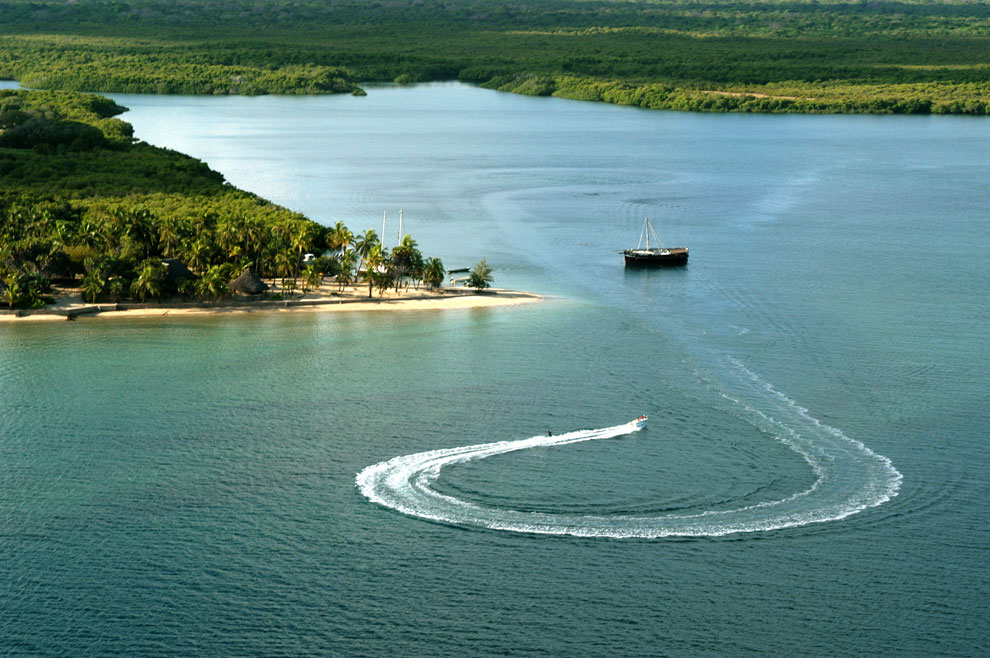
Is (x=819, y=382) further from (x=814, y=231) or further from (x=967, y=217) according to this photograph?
(x=967, y=217)

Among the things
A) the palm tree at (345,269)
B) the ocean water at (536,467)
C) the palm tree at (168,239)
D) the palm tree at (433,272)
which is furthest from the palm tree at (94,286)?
the palm tree at (433,272)

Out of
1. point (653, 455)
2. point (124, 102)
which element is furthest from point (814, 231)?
point (124, 102)

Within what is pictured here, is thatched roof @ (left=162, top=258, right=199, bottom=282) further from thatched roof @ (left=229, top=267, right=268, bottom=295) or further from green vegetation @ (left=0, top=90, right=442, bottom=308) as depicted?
thatched roof @ (left=229, top=267, right=268, bottom=295)

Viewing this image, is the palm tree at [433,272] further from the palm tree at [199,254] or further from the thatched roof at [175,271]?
the thatched roof at [175,271]

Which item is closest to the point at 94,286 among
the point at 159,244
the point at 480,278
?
the point at 159,244

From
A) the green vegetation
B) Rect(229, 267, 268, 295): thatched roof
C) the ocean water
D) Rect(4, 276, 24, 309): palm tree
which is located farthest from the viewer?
Rect(229, 267, 268, 295): thatched roof

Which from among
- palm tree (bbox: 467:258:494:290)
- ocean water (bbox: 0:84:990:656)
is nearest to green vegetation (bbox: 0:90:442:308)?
palm tree (bbox: 467:258:494:290)
